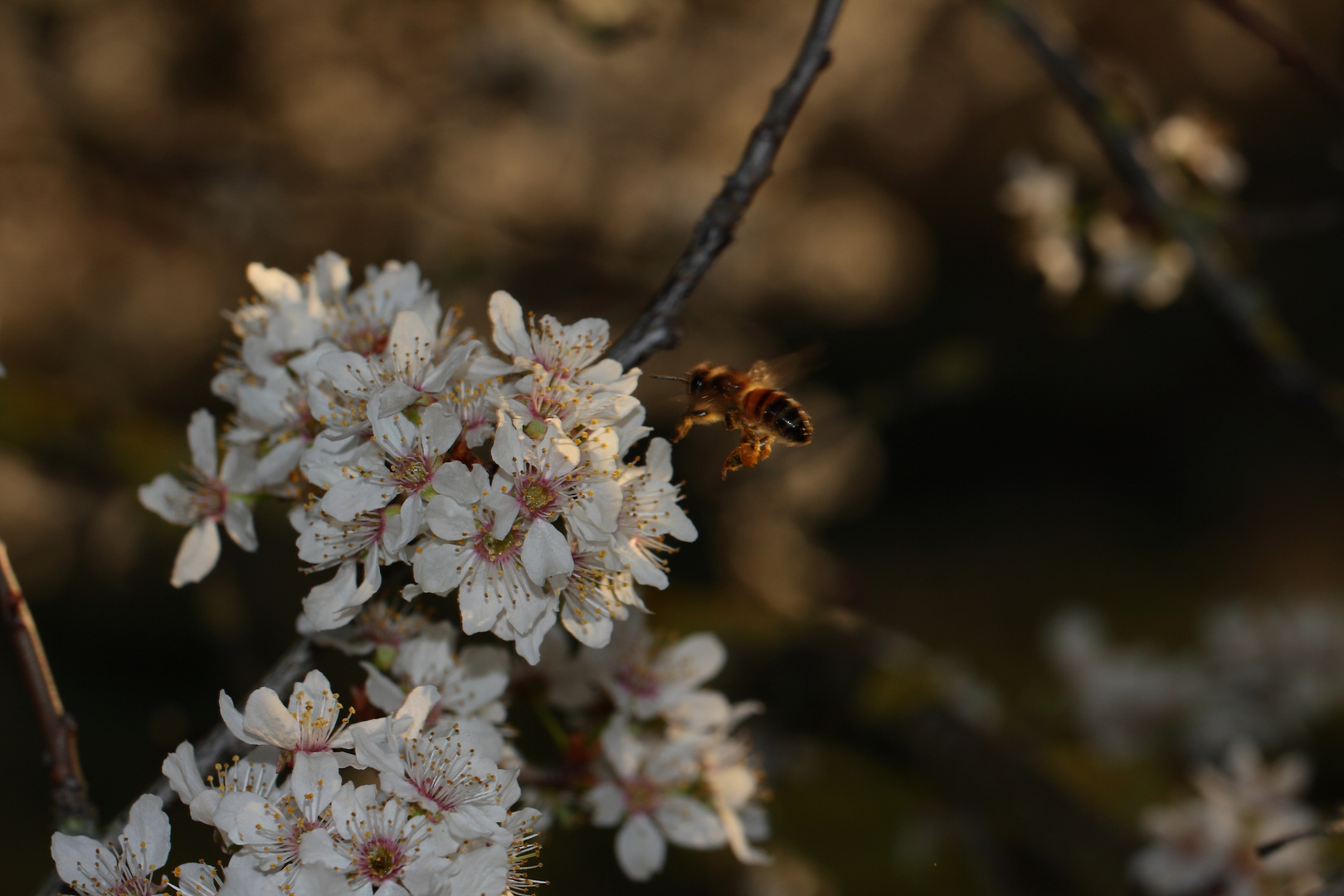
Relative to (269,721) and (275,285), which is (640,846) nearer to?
(269,721)

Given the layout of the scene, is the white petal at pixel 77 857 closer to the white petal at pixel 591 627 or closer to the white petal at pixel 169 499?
the white petal at pixel 169 499

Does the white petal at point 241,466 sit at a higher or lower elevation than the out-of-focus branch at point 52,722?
higher

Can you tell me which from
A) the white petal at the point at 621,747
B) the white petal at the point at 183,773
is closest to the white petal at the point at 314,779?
the white petal at the point at 183,773

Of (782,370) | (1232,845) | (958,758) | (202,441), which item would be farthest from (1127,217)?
(202,441)

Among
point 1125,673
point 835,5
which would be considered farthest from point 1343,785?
point 835,5

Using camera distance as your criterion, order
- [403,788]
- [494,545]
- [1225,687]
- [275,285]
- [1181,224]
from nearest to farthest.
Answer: [403,788], [494,545], [275,285], [1181,224], [1225,687]

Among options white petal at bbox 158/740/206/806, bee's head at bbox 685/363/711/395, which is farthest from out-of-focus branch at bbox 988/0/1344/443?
white petal at bbox 158/740/206/806

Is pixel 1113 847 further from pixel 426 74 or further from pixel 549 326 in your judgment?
pixel 426 74
